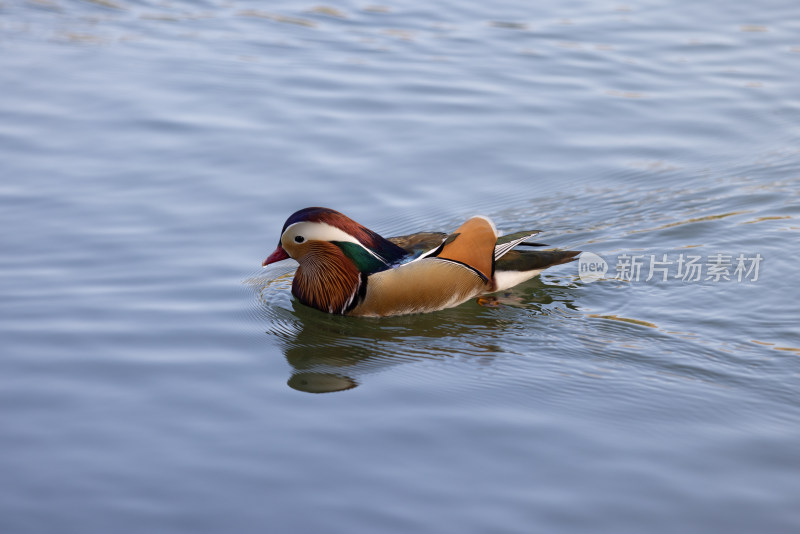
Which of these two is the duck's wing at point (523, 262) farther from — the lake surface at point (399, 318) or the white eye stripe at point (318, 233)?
the white eye stripe at point (318, 233)

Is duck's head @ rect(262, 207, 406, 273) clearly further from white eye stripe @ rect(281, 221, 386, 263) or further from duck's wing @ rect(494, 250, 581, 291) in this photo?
duck's wing @ rect(494, 250, 581, 291)

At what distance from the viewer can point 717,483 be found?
4.63 meters

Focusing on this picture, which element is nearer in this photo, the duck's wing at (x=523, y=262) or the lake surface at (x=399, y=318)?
the lake surface at (x=399, y=318)

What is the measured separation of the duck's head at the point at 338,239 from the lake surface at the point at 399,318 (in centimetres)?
47

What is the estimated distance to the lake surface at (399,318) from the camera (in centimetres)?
467

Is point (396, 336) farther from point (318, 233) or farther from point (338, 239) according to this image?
point (318, 233)

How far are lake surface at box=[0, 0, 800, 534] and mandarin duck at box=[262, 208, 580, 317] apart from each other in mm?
164

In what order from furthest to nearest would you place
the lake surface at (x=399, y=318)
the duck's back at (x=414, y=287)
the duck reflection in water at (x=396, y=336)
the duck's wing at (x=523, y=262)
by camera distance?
the duck's wing at (x=523, y=262)
the duck's back at (x=414, y=287)
the duck reflection in water at (x=396, y=336)
the lake surface at (x=399, y=318)

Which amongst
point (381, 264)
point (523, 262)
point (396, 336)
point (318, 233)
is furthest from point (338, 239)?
point (523, 262)

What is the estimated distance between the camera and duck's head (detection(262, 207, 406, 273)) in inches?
271

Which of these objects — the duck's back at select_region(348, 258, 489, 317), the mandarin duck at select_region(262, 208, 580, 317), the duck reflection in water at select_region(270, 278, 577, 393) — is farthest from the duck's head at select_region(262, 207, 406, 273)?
the duck reflection in water at select_region(270, 278, 577, 393)

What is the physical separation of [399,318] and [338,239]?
28.3 inches

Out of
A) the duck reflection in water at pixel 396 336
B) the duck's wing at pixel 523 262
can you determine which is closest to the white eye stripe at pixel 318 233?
the duck reflection in water at pixel 396 336

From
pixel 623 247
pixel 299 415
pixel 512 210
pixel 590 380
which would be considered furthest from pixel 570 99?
pixel 299 415
